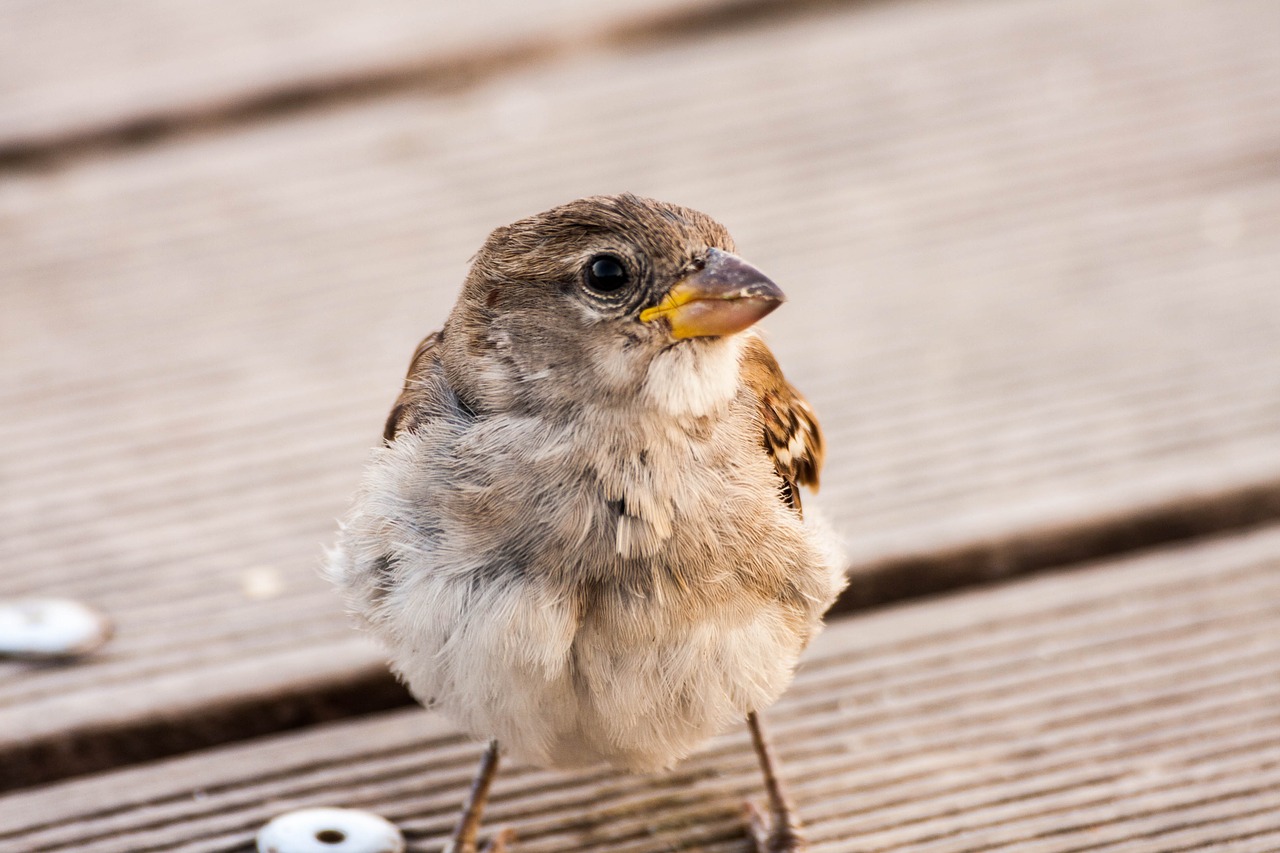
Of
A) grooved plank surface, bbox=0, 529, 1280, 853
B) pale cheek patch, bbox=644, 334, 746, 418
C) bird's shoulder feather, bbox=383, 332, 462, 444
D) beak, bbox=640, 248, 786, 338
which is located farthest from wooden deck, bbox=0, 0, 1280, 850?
beak, bbox=640, 248, 786, 338

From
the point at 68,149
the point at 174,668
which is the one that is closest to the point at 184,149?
the point at 68,149

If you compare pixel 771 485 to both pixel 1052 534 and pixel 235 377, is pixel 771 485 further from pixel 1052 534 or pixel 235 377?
pixel 235 377

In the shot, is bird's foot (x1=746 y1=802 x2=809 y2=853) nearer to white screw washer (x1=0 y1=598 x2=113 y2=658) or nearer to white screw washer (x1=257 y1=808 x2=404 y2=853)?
white screw washer (x1=257 y1=808 x2=404 y2=853)

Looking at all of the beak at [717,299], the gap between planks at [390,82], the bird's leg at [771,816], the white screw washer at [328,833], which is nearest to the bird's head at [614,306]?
the beak at [717,299]

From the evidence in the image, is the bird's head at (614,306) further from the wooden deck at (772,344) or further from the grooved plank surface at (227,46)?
the grooved plank surface at (227,46)

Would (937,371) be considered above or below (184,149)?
below

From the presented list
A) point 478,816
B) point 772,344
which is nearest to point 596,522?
point 478,816
